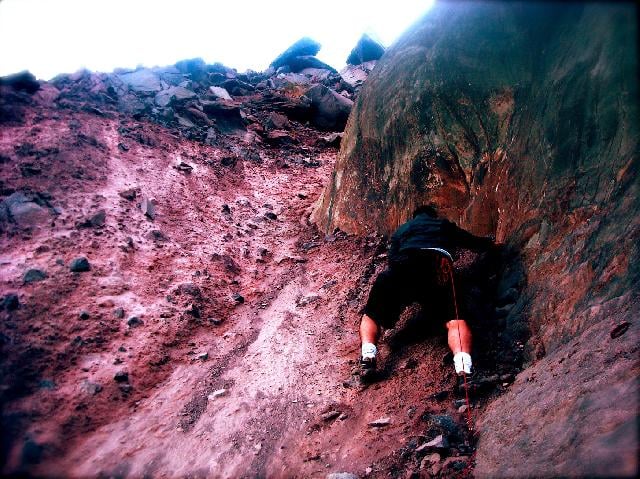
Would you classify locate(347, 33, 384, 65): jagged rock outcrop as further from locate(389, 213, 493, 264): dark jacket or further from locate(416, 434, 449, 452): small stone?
locate(416, 434, 449, 452): small stone

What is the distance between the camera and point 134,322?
4930 mm

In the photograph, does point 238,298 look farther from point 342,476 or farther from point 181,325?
point 342,476

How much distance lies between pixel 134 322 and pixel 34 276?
4.43 feet

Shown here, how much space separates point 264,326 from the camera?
209 inches

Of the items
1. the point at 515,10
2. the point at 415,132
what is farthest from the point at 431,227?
the point at 515,10

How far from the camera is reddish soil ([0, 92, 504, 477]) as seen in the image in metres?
3.27

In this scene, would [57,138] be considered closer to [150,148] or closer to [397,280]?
[150,148]

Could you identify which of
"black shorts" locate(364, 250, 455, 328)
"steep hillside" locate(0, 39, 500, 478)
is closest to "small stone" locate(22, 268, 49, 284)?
"steep hillside" locate(0, 39, 500, 478)

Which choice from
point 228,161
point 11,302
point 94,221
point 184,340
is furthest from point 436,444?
point 228,161

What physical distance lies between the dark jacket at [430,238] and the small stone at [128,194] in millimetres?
4960

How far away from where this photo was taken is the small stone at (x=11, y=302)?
4.44m

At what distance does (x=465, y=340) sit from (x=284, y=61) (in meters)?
24.4

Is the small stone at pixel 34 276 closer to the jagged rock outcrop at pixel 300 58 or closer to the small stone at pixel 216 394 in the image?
the small stone at pixel 216 394

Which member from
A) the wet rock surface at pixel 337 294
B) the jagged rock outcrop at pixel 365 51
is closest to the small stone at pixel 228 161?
the wet rock surface at pixel 337 294
